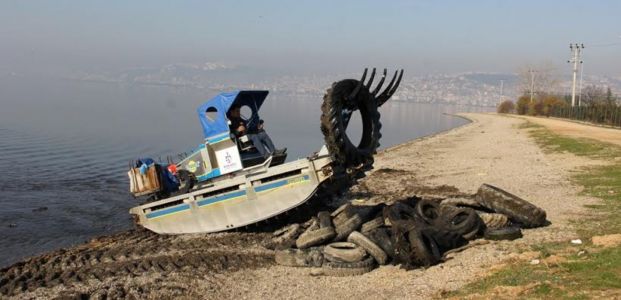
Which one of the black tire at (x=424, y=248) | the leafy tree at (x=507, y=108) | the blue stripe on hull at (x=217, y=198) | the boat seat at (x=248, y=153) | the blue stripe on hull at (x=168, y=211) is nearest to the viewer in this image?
the black tire at (x=424, y=248)

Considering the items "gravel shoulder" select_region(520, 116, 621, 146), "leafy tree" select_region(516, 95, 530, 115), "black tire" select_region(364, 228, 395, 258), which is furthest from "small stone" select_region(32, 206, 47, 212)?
"leafy tree" select_region(516, 95, 530, 115)

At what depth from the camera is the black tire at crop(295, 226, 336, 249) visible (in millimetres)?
11250

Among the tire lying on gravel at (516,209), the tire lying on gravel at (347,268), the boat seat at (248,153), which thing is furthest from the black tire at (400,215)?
the boat seat at (248,153)

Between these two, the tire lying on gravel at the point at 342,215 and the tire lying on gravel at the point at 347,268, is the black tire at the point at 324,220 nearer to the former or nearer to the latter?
the tire lying on gravel at the point at 342,215

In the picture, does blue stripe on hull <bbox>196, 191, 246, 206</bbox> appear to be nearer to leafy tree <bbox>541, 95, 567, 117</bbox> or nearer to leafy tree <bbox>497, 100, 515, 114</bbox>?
leafy tree <bbox>541, 95, 567, 117</bbox>

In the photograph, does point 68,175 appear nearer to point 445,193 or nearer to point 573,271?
point 445,193

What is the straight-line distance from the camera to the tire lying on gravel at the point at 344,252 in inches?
400

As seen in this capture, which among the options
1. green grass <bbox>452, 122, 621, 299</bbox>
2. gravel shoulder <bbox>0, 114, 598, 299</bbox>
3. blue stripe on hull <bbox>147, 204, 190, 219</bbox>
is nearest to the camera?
green grass <bbox>452, 122, 621, 299</bbox>

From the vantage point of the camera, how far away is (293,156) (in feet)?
120

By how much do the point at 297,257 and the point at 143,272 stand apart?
2873mm

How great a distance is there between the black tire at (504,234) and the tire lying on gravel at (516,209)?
26.4 inches

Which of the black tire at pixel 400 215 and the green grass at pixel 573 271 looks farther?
the black tire at pixel 400 215

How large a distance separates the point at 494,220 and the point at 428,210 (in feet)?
4.66

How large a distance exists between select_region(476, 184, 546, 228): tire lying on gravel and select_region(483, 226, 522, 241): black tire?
0.67 metres
